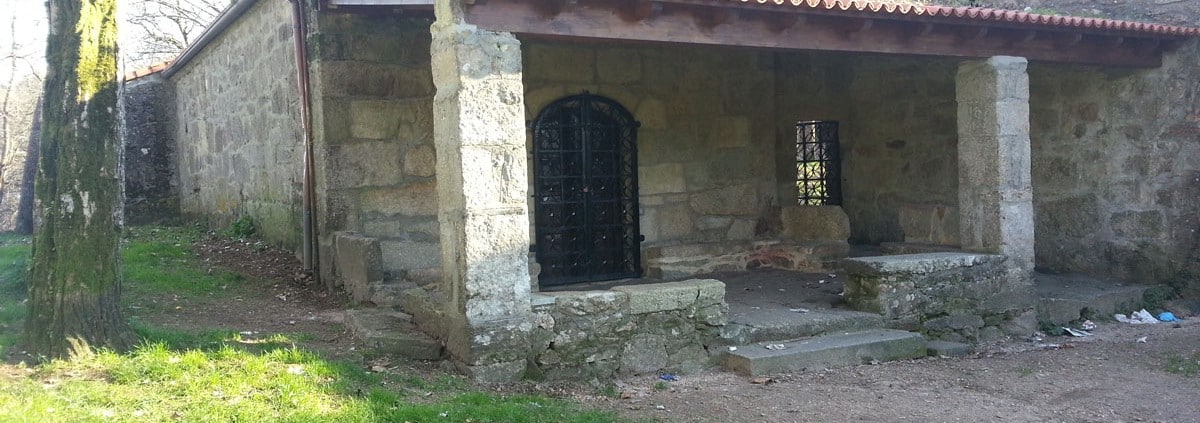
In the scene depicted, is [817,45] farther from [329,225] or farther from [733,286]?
[329,225]

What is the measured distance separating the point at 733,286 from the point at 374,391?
14.4 ft

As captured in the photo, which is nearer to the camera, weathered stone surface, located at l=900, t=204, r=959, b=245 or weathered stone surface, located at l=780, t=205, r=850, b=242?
weathered stone surface, located at l=780, t=205, r=850, b=242

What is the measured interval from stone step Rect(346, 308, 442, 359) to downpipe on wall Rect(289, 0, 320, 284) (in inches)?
59.0

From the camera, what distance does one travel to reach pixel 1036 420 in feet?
17.2

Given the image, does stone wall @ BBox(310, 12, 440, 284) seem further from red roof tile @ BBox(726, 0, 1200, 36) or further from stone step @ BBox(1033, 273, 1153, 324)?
stone step @ BBox(1033, 273, 1153, 324)

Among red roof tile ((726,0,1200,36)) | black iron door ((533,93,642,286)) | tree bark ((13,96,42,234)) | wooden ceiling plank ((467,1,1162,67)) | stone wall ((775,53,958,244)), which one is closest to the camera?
wooden ceiling plank ((467,1,1162,67))

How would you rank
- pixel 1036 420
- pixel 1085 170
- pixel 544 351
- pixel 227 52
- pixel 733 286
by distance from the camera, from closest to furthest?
pixel 1036 420 < pixel 544 351 < pixel 733 286 < pixel 1085 170 < pixel 227 52

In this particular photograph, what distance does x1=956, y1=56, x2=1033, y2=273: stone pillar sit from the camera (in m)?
7.62

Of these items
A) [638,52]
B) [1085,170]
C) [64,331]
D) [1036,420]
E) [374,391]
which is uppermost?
[638,52]

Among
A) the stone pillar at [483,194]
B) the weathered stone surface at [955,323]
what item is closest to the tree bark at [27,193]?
the stone pillar at [483,194]

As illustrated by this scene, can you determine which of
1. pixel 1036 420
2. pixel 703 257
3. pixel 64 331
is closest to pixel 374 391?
pixel 64 331

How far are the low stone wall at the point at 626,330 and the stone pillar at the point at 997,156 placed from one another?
289 centimetres

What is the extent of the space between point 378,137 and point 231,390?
3162mm

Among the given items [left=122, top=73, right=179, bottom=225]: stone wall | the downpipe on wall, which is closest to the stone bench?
the downpipe on wall
